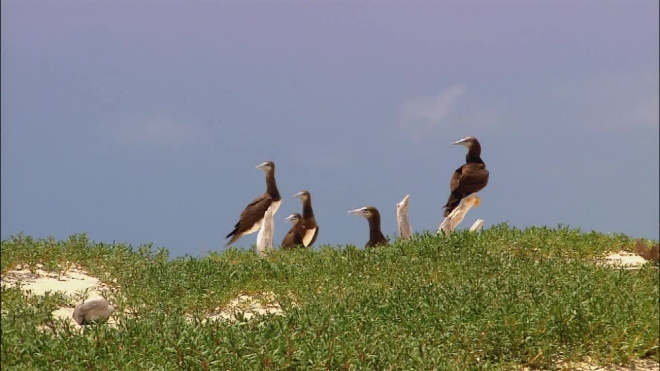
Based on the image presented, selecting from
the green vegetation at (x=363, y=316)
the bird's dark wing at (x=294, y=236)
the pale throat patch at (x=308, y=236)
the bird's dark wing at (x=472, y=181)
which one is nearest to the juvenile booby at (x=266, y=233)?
the bird's dark wing at (x=294, y=236)

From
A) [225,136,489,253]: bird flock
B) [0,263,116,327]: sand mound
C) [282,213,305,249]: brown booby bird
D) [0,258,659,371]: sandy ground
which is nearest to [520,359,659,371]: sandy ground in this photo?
[0,258,659,371]: sandy ground

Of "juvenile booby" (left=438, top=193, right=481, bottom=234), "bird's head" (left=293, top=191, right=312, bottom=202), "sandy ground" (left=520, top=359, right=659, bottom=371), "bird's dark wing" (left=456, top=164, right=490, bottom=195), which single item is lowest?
"sandy ground" (left=520, top=359, right=659, bottom=371)

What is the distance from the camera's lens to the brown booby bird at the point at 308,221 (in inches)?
704

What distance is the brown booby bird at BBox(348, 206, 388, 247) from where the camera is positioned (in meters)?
16.7

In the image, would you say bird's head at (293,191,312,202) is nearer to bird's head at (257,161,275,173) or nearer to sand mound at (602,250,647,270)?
bird's head at (257,161,275,173)

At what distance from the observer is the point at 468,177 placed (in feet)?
51.3

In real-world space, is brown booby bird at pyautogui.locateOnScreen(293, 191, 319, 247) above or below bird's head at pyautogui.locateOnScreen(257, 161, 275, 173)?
below

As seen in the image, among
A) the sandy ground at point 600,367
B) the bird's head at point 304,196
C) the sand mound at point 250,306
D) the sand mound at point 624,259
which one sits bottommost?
the sandy ground at point 600,367

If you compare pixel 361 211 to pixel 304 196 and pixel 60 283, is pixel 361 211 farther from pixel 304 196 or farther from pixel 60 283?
pixel 60 283

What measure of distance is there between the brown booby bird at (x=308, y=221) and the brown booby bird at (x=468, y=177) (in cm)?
353

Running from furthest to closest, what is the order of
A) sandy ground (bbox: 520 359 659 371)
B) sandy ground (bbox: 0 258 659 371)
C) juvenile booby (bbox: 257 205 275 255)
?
juvenile booby (bbox: 257 205 275 255) → sandy ground (bbox: 0 258 659 371) → sandy ground (bbox: 520 359 659 371)

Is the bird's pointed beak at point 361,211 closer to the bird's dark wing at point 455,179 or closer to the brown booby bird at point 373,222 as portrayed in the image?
the brown booby bird at point 373,222

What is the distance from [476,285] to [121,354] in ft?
14.6

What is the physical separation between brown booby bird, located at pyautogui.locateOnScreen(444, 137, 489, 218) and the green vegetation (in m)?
3.58
